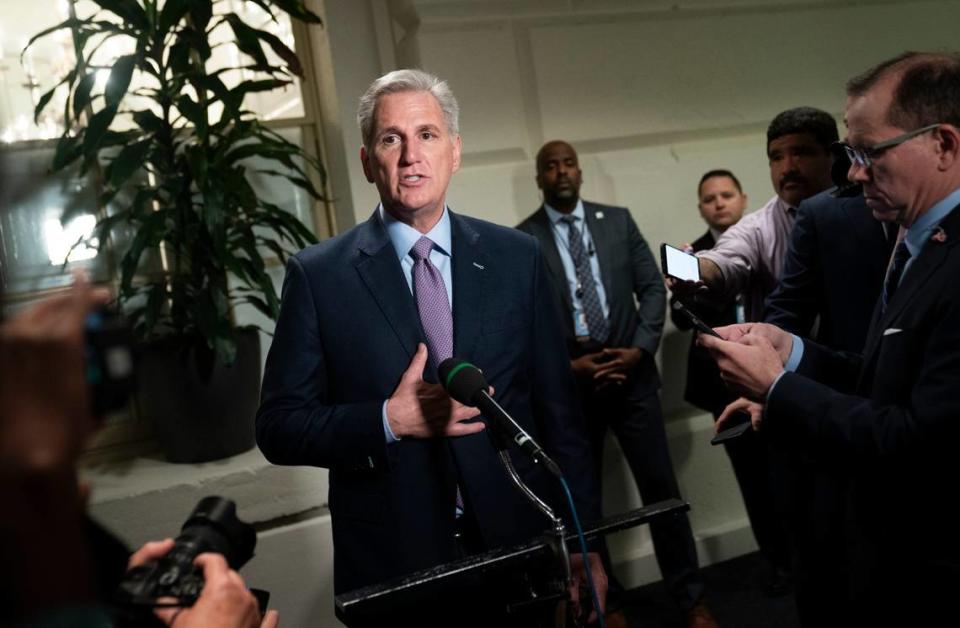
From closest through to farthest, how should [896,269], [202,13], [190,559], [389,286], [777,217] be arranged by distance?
[190,559] → [896,269] → [389,286] → [777,217] → [202,13]

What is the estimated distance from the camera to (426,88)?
1797 mm

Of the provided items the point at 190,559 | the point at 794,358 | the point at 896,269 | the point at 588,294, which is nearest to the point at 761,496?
the point at 588,294

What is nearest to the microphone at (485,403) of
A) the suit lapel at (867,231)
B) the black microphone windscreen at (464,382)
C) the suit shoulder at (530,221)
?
the black microphone windscreen at (464,382)

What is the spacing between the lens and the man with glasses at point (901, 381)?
1.31 metres

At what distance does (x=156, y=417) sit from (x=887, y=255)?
2311 millimetres

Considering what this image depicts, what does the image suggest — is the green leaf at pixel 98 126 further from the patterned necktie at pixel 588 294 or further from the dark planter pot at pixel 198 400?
the patterned necktie at pixel 588 294

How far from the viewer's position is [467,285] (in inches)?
69.2

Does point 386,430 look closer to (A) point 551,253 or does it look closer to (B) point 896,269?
(B) point 896,269

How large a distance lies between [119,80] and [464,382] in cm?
194

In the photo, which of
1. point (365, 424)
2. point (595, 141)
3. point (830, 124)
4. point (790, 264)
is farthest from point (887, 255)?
point (595, 141)

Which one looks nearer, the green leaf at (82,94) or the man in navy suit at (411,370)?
the man in navy suit at (411,370)

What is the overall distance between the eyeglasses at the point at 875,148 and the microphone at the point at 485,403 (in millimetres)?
763

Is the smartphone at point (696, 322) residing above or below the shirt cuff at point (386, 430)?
above

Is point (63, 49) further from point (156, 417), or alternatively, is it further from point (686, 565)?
point (686, 565)
